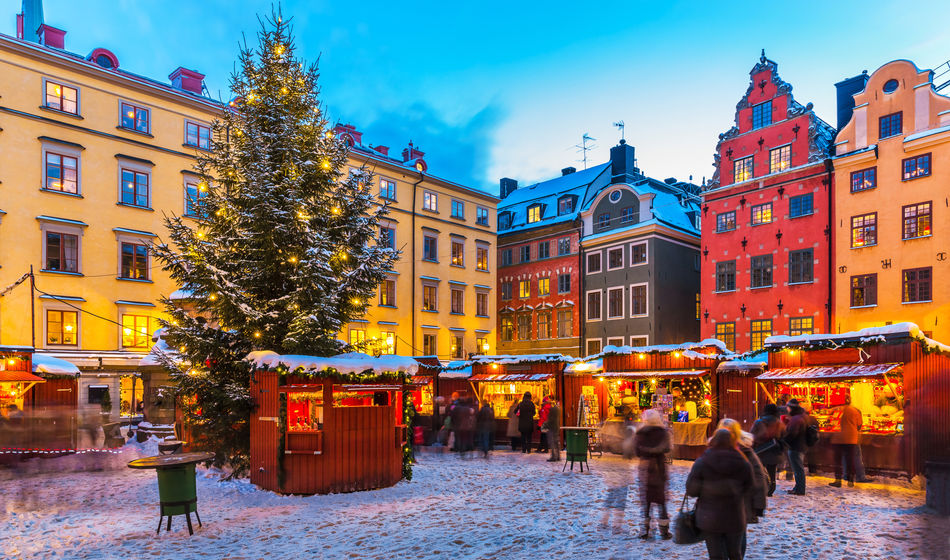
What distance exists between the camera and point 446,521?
10883mm

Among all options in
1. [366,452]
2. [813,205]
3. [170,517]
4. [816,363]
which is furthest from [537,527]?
[813,205]

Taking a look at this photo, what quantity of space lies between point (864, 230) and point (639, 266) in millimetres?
12204

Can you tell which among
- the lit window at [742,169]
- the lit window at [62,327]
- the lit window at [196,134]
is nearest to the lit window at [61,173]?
the lit window at [196,134]

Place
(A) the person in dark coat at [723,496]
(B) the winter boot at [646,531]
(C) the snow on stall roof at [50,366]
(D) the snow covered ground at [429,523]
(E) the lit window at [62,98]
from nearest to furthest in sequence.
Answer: (A) the person in dark coat at [723,496]
(D) the snow covered ground at [429,523]
(B) the winter boot at [646,531]
(C) the snow on stall roof at [50,366]
(E) the lit window at [62,98]

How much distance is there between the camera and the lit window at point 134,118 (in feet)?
99.5

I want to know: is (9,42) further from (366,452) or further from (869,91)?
(869,91)

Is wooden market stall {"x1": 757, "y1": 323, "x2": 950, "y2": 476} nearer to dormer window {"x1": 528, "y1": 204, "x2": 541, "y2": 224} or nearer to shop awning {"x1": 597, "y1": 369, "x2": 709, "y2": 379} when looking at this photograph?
shop awning {"x1": 597, "y1": 369, "x2": 709, "y2": 379}

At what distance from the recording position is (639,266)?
37281mm

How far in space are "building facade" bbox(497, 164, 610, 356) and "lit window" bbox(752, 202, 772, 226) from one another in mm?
12248

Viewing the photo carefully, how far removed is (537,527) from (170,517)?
576 centimetres

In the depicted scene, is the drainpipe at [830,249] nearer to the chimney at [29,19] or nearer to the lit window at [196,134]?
the lit window at [196,134]

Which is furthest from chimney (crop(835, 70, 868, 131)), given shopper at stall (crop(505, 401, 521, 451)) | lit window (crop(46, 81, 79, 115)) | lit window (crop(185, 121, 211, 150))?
lit window (crop(46, 81, 79, 115))

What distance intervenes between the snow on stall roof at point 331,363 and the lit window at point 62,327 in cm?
1947

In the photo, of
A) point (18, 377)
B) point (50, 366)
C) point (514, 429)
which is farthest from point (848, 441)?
point (50, 366)
